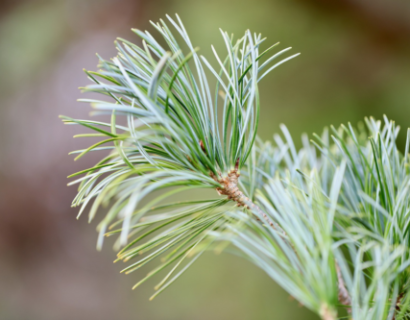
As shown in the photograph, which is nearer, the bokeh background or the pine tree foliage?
the pine tree foliage

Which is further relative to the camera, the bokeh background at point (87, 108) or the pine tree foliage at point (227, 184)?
the bokeh background at point (87, 108)

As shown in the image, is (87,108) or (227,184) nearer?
(227,184)

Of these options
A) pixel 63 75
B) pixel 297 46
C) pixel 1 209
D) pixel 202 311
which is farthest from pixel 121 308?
pixel 297 46

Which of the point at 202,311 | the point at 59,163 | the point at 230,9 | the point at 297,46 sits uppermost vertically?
the point at 230,9

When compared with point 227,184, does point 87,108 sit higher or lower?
higher

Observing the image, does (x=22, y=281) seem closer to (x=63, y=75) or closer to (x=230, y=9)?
(x=63, y=75)

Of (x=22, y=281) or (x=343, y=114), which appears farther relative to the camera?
(x=22, y=281)

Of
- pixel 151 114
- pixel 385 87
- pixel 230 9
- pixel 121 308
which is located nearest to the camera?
pixel 151 114

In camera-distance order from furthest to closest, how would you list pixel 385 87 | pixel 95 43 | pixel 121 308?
1. pixel 95 43
2. pixel 121 308
3. pixel 385 87
